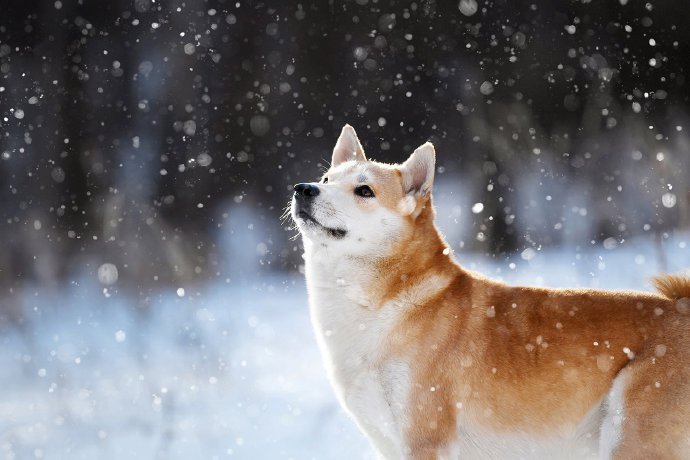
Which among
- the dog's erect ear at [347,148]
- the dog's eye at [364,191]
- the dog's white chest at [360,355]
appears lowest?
the dog's white chest at [360,355]

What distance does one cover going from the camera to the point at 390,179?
4750mm

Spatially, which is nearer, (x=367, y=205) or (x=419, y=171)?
(x=367, y=205)

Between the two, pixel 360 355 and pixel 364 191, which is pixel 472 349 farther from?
pixel 364 191

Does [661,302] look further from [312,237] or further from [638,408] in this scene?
[312,237]

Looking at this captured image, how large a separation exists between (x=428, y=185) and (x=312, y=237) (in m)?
0.85

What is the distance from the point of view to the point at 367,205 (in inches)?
180

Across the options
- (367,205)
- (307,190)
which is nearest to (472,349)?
(367,205)

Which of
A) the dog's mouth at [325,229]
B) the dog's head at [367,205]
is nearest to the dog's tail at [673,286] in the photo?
the dog's head at [367,205]

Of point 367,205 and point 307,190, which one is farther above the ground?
point 307,190

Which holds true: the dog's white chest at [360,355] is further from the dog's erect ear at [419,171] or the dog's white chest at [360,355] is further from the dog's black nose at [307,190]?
the dog's erect ear at [419,171]

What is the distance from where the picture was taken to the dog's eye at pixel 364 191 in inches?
183

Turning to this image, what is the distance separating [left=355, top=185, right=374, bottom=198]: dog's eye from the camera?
4637mm

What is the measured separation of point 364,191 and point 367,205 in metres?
0.13

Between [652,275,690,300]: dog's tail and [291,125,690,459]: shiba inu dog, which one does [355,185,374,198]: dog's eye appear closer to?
[291,125,690,459]: shiba inu dog
